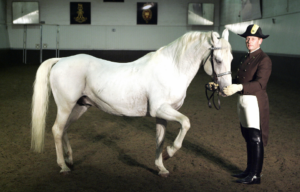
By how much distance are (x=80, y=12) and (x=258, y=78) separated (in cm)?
1687

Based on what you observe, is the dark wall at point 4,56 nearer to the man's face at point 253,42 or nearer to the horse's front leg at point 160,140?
the horse's front leg at point 160,140

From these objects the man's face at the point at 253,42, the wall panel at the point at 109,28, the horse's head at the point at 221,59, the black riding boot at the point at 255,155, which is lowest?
the black riding boot at the point at 255,155

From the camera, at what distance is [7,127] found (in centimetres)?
480

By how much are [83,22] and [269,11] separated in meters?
10.9

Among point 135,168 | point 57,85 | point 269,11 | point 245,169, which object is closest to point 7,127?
point 57,85

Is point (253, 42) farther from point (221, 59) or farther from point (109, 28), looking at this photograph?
point (109, 28)

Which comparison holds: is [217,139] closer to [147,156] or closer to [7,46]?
[147,156]

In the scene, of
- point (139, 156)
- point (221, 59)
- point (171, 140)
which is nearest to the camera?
point (221, 59)

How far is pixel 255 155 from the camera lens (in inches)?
108

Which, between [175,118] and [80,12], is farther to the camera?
[80,12]

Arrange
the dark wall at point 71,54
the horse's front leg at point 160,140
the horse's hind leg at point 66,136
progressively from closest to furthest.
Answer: the horse's front leg at point 160,140
the horse's hind leg at point 66,136
the dark wall at point 71,54

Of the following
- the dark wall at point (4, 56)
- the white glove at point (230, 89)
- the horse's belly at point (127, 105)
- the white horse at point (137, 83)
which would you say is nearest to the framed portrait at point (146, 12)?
the dark wall at point (4, 56)

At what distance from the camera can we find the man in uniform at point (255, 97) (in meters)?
2.65

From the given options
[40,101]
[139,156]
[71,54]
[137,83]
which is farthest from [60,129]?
[71,54]
